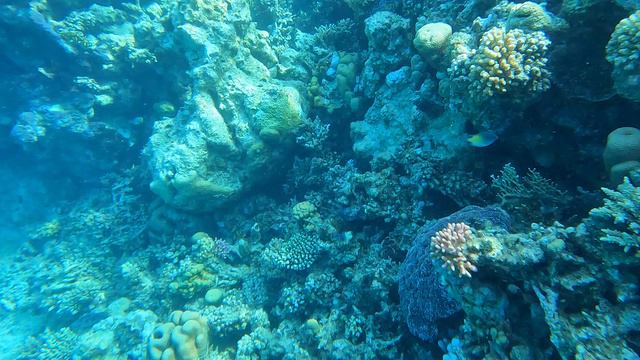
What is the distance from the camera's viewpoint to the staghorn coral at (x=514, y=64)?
3684mm

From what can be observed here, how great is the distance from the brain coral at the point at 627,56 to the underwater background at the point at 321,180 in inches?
0.6

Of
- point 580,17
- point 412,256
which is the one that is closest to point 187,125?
point 412,256

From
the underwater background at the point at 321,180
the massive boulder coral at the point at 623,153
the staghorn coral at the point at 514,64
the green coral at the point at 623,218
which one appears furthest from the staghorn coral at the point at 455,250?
the staghorn coral at the point at 514,64

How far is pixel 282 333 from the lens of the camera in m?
5.34

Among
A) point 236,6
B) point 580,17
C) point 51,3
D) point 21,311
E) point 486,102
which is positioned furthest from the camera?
point 21,311

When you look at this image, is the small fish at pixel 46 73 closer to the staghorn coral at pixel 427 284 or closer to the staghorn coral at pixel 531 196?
the staghorn coral at pixel 427 284

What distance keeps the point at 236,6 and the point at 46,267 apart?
909 centimetres

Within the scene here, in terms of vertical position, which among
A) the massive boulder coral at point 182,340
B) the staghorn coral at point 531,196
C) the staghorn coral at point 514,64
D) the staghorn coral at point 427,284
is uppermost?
the staghorn coral at point 514,64

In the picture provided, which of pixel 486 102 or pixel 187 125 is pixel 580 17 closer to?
pixel 486 102

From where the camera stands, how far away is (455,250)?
10.1 ft

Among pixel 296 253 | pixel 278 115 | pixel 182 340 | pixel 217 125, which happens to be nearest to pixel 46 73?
pixel 217 125

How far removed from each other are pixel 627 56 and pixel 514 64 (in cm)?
93

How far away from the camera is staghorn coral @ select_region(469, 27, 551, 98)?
368cm

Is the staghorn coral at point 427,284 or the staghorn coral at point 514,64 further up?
the staghorn coral at point 514,64
